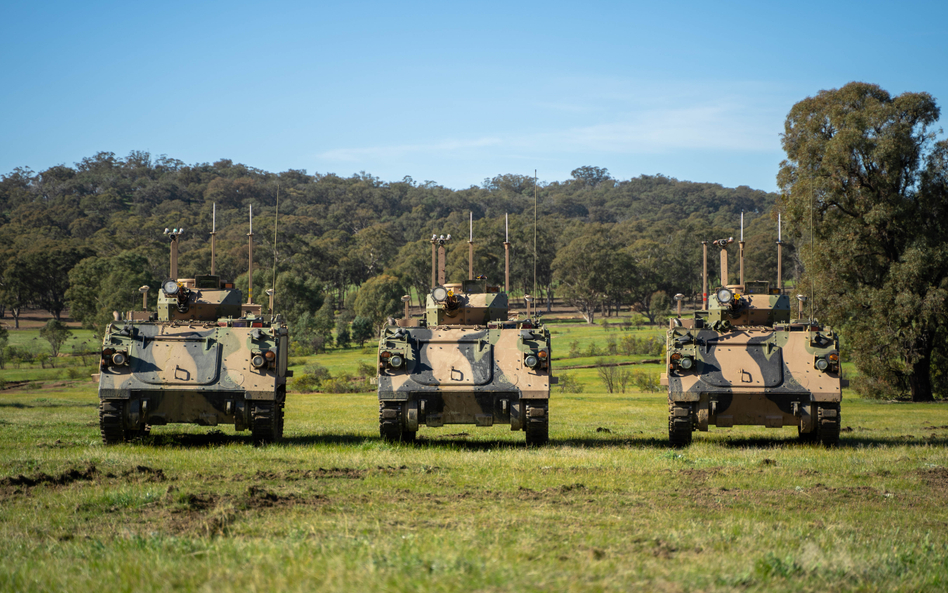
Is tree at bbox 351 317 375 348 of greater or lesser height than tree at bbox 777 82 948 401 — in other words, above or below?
below

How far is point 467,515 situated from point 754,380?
8.75 metres

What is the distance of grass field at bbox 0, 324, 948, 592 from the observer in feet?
20.8

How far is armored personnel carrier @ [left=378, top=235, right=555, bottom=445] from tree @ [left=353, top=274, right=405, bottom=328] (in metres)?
65.4

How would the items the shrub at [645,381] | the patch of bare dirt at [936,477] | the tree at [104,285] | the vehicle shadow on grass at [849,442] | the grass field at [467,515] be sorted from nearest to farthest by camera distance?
1. the grass field at [467,515]
2. the patch of bare dirt at [936,477]
3. the vehicle shadow on grass at [849,442]
4. the shrub at [645,381]
5. the tree at [104,285]

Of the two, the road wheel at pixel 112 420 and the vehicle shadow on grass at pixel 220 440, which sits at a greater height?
the road wheel at pixel 112 420

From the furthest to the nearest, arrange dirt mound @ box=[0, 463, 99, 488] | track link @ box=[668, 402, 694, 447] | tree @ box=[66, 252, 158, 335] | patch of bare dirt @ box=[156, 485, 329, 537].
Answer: tree @ box=[66, 252, 158, 335] < track link @ box=[668, 402, 694, 447] < dirt mound @ box=[0, 463, 99, 488] < patch of bare dirt @ box=[156, 485, 329, 537]

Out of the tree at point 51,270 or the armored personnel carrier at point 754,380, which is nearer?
the armored personnel carrier at point 754,380

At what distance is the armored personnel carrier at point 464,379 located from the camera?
15961 millimetres

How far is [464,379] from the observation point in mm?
16047

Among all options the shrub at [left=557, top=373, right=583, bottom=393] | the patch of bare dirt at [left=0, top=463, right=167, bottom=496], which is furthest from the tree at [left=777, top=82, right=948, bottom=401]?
the patch of bare dirt at [left=0, top=463, right=167, bottom=496]

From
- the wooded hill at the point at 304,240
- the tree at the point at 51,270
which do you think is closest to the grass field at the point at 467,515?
the wooded hill at the point at 304,240

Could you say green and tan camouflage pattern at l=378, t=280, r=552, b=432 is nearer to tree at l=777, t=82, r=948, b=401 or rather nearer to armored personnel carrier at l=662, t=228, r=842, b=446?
armored personnel carrier at l=662, t=228, r=842, b=446

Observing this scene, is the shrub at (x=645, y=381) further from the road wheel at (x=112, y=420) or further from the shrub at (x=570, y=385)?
the road wheel at (x=112, y=420)

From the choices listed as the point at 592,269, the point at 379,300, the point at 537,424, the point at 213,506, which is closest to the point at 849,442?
the point at 537,424
